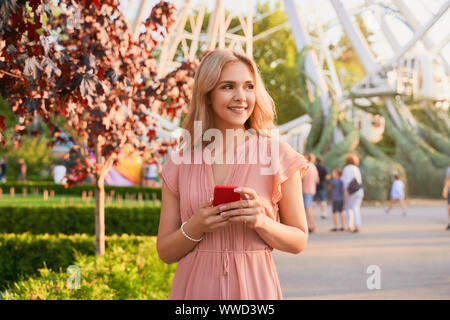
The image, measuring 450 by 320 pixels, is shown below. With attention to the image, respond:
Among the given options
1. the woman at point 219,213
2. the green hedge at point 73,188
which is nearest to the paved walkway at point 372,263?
the woman at point 219,213

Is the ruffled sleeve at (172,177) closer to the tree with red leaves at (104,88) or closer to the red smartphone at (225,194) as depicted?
the red smartphone at (225,194)

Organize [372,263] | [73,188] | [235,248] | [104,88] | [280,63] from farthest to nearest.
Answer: [280,63], [73,188], [372,263], [104,88], [235,248]

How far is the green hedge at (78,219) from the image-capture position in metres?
10.4

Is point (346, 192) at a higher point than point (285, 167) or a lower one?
lower

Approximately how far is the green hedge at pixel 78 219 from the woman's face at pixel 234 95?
332 inches

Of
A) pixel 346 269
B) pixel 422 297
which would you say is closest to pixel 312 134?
pixel 346 269

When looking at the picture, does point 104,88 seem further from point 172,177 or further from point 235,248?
point 235,248

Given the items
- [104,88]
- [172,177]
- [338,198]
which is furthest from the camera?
[338,198]

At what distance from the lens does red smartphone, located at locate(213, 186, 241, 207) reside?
169 cm

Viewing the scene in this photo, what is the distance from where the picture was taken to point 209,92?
2.00 m

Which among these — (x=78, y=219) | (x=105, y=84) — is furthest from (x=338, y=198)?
(x=105, y=84)

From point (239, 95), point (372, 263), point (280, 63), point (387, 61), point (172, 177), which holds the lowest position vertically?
point (372, 263)

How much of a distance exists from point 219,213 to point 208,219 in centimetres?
4

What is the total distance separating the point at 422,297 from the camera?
5.33m
